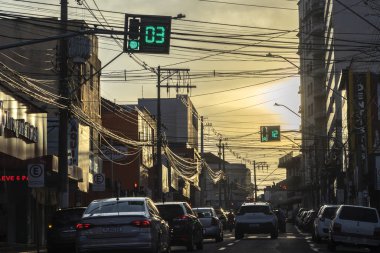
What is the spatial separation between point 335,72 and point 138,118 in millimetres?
21071

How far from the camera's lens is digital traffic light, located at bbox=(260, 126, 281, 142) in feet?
157

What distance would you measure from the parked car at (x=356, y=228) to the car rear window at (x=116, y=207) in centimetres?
903

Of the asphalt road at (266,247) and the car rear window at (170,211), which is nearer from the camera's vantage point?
the car rear window at (170,211)

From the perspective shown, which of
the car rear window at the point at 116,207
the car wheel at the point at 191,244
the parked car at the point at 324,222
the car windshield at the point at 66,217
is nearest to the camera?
the car rear window at the point at 116,207

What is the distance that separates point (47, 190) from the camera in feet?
132

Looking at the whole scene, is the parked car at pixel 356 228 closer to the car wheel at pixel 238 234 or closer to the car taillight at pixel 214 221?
the car taillight at pixel 214 221

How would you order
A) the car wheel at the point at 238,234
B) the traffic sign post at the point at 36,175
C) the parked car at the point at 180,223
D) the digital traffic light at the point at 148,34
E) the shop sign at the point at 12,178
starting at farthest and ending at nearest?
the car wheel at the point at 238,234, the shop sign at the point at 12,178, the traffic sign post at the point at 36,175, the parked car at the point at 180,223, the digital traffic light at the point at 148,34

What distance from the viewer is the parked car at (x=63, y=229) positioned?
92.5 feet

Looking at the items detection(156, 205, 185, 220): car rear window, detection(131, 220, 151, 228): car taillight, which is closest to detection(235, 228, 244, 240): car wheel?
detection(156, 205, 185, 220): car rear window

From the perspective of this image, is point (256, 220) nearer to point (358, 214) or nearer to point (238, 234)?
point (238, 234)

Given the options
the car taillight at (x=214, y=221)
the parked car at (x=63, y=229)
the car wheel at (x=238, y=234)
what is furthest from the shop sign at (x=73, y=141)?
the parked car at (x=63, y=229)

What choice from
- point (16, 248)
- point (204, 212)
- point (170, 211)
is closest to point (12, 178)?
point (16, 248)

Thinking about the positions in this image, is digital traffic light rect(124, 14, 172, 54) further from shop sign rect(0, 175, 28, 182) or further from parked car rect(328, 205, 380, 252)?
shop sign rect(0, 175, 28, 182)

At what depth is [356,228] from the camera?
26.4m
